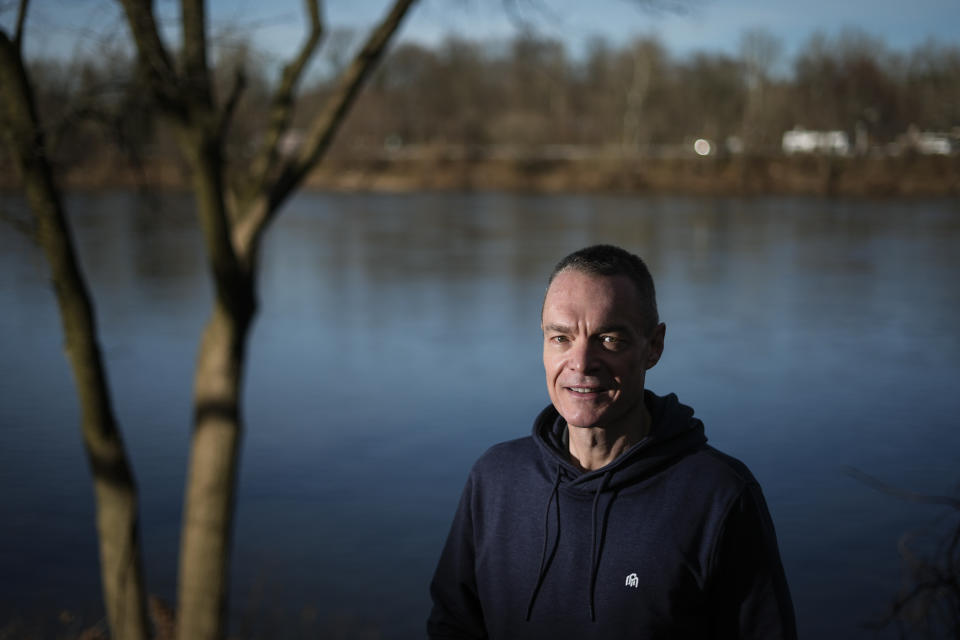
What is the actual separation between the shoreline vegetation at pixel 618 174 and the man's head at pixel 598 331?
3352 centimetres

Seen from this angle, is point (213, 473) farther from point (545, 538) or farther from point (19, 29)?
point (545, 538)

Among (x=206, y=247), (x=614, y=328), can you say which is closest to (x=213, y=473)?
(x=206, y=247)

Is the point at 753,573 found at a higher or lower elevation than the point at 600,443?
lower

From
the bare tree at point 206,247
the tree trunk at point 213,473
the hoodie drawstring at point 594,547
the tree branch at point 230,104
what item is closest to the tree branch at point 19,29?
the bare tree at point 206,247

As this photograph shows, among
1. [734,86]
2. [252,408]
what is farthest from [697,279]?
[734,86]

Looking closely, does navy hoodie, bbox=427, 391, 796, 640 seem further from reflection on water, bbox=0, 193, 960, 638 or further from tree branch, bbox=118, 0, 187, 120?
reflection on water, bbox=0, 193, 960, 638

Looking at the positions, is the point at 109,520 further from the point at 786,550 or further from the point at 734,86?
the point at 734,86

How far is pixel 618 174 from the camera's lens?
2056 inches

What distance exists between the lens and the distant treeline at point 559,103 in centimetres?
562

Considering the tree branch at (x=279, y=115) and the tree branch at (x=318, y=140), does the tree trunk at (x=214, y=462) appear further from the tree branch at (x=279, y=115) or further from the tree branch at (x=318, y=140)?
the tree branch at (x=279, y=115)

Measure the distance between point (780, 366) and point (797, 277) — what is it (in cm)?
822

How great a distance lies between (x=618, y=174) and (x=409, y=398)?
4169cm

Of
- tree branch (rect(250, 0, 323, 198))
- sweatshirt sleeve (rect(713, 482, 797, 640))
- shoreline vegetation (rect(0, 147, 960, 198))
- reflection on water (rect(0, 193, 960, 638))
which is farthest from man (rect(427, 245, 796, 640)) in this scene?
shoreline vegetation (rect(0, 147, 960, 198))

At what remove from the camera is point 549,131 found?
64.8 meters
